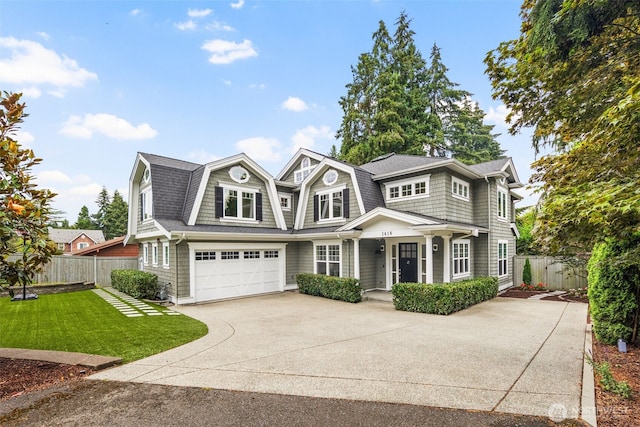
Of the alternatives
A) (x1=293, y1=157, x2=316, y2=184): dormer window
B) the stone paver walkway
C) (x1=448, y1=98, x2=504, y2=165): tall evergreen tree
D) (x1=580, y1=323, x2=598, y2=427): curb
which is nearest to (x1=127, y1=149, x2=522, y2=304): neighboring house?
the stone paver walkway

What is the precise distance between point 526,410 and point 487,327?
4740 millimetres

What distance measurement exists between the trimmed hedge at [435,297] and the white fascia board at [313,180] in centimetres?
410

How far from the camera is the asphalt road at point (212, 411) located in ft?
11.8

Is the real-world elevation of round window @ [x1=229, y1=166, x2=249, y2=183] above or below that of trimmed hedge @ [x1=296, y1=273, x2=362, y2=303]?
above

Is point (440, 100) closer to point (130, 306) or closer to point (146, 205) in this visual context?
point (146, 205)

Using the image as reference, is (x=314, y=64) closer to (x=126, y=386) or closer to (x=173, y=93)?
(x=173, y=93)

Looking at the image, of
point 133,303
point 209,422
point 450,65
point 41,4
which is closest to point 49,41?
point 41,4

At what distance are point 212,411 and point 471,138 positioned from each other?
113ft

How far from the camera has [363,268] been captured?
1376 cm

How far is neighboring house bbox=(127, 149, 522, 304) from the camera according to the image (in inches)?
473

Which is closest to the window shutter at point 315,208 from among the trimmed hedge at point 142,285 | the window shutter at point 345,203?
the window shutter at point 345,203

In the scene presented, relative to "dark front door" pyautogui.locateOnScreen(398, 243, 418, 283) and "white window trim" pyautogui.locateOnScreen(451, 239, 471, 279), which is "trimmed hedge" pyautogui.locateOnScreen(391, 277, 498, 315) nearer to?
"white window trim" pyautogui.locateOnScreen(451, 239, 471, 279)

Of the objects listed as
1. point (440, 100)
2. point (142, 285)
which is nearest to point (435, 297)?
point (142, 285)

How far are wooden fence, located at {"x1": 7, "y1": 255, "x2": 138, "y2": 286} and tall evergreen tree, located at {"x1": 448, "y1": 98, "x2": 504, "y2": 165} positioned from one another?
29416 millimetres
